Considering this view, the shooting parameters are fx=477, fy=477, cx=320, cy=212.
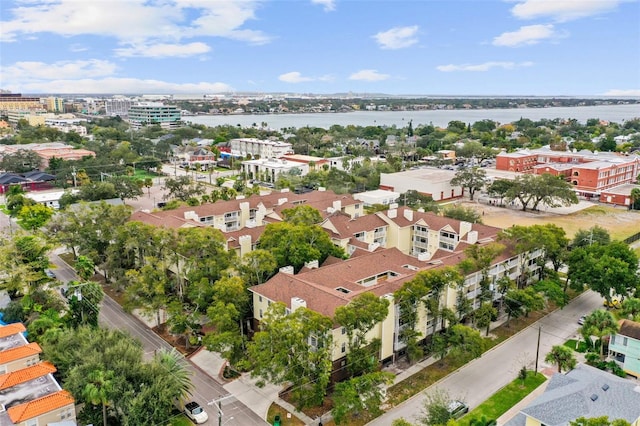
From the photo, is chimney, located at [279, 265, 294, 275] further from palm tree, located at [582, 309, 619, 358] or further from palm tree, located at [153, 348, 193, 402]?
palm tree, located at [582, 309, 619, 358]

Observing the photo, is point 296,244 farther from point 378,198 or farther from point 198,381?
point 378,198

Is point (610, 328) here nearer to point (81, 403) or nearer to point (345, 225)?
point (345, 225)

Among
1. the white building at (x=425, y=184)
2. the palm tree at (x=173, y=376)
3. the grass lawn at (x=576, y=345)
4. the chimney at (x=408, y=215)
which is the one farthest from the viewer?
the white building at (x=425, y=184)

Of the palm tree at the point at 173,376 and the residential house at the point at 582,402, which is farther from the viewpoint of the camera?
the palm tree at the point at 173,376

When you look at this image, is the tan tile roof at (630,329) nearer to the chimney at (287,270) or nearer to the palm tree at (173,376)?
the chimney at (287,270)

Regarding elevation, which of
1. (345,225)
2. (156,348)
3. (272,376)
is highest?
(345,225)

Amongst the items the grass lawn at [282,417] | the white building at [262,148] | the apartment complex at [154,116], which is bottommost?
the grass lawn at [282,417]

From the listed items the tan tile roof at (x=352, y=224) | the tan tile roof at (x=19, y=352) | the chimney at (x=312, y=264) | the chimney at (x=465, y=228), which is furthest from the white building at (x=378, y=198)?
the tan tile roof at (x=19, y=352)

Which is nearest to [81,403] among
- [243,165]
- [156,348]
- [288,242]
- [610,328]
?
[156,348]
